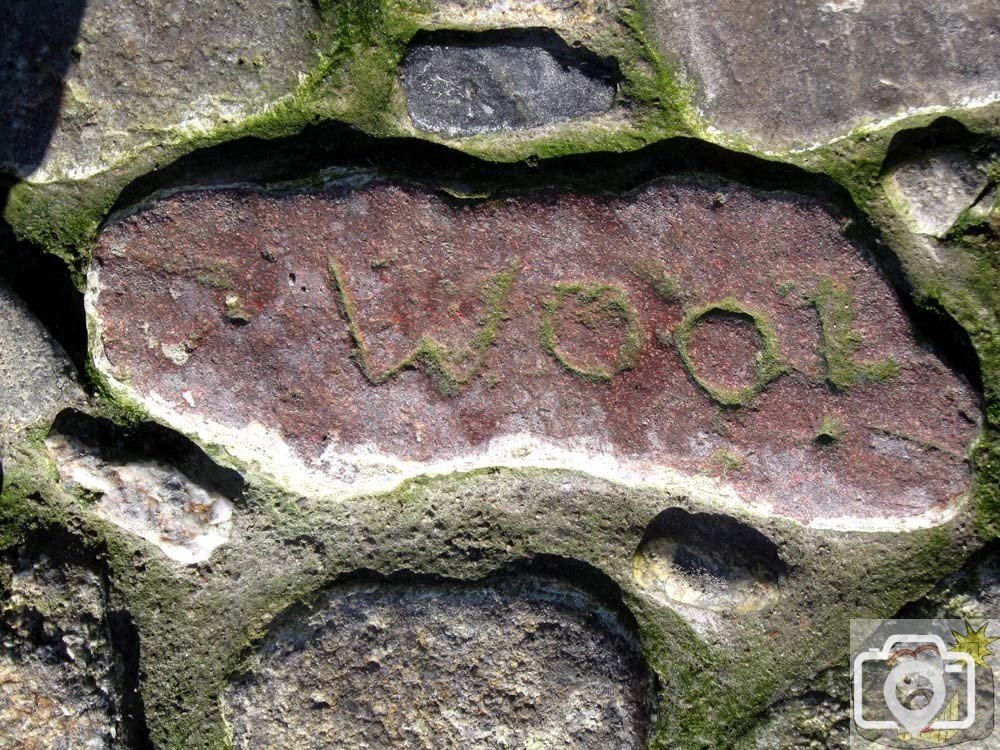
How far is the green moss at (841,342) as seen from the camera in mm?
4246

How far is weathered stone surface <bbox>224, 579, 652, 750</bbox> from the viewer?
4430 mm

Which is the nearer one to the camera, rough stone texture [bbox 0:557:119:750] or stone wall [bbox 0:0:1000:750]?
stone wall [bbox 0:0:1000:750]

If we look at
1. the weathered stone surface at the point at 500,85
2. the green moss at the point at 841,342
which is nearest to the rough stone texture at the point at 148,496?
the weathered stone surface at the point at 500,85

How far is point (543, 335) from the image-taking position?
428 centimetres

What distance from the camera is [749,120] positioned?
4391 millimetres

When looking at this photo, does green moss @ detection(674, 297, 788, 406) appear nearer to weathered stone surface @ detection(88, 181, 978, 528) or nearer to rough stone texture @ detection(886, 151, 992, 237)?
weathered stone surface @ detection(88, 181, 978, 528)

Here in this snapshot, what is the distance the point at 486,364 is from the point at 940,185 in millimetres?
2791

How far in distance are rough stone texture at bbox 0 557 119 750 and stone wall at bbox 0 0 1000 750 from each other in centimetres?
2

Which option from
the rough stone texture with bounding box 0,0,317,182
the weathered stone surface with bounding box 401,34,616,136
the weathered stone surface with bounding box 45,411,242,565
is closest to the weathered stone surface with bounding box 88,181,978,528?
the weathered stone surface with bounding box 45,411,242,565

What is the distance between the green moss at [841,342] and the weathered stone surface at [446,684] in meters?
2.03

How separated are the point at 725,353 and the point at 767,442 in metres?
0.55

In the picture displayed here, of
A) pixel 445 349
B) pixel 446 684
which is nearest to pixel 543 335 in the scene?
pixel 445 349

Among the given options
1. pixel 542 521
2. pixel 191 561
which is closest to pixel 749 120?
pixel 542 521

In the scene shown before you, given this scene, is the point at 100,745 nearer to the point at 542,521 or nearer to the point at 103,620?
the point at 103,620
